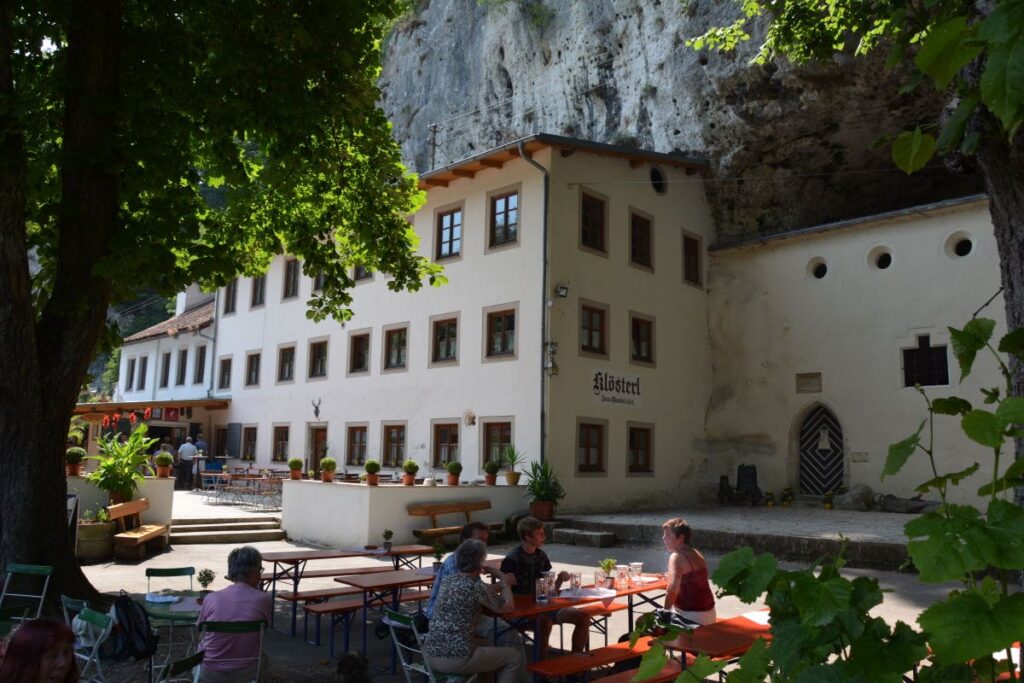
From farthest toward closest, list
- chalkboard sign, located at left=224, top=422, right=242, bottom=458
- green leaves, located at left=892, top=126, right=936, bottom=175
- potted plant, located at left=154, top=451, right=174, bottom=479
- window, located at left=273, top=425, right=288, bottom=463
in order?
chalkboard sign, located at left=224, top=422, right=242, bottom=458 < window, located at left=273, top=425, right=288, bottom=463 < potted plant, located at left=154, top=451, right=174, bottom=479 < green leaves, located at left=892, top=126, right=936, bottom=175

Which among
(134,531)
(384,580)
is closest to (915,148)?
(384,580)

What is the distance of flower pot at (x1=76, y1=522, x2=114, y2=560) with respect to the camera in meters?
12.7

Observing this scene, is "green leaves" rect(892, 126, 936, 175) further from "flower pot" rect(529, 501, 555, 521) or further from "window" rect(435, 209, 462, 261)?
"window" rect(435, 209, 462, 261)

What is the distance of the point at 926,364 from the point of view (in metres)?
18.0

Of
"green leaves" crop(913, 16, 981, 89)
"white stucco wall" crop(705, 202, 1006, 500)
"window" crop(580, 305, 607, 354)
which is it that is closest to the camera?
"green leaves" crop(913, 16, 981, 89)

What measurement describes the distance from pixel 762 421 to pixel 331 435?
1135 cm

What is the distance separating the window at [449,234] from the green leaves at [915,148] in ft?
60.6

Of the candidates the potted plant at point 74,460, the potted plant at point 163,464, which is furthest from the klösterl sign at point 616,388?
the potted plant at point 74,460

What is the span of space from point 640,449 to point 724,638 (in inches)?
571

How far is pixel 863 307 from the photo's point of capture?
19062 mm

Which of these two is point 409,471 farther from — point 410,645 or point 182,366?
point 182,366

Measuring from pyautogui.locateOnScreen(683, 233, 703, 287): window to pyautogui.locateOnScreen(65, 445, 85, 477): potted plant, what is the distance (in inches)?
557

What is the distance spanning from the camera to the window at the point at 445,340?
19859mm

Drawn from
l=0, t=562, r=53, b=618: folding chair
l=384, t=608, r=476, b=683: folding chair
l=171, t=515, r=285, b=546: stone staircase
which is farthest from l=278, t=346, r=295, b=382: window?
l=384, t=608, r=476, b=683: folding chair
